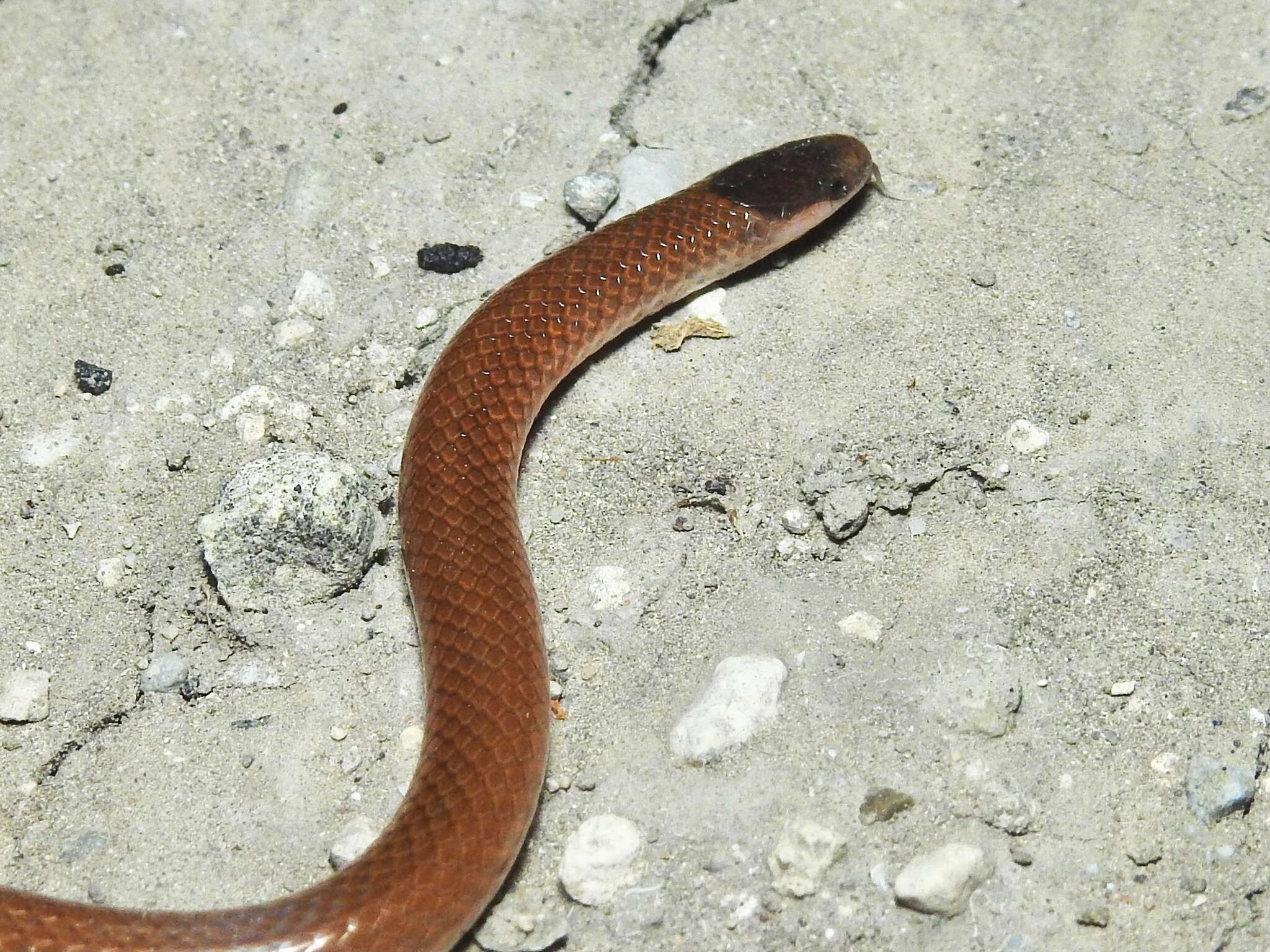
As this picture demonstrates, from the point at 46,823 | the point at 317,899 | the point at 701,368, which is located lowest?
the point at 46,823

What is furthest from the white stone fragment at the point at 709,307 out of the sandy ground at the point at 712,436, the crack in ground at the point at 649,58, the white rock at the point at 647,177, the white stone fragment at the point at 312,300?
the white stone fragment at the point at 312,300

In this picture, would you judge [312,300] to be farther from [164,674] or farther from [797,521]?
[797,521]

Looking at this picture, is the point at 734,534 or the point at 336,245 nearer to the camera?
the point at 734,534

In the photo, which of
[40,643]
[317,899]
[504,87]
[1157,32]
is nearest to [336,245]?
[504,87]

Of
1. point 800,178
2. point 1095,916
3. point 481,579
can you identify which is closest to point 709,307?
point 800,178

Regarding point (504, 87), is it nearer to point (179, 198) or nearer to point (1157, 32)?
point (179, 198)

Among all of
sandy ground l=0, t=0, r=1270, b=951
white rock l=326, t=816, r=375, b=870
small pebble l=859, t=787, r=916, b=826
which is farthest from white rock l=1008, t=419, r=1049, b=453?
white rock l=326, t=816, r=375, b=870
